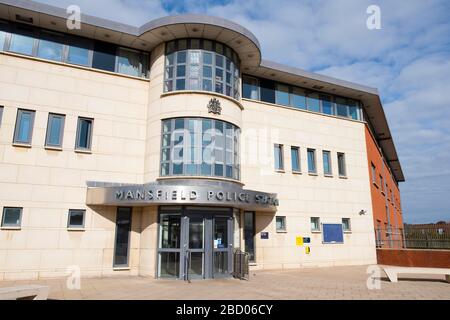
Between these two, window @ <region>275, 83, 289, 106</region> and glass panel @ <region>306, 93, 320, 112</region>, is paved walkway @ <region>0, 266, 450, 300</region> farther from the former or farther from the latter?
glass panel @ <region>306, 93, 320, 112</region>

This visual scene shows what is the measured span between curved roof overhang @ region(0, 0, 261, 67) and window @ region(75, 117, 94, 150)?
3.74 meters

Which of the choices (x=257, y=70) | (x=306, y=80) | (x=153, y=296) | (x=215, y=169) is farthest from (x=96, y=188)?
(x=306, y=80)

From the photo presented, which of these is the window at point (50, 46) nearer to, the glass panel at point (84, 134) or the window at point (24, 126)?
the window at point (24, 126)

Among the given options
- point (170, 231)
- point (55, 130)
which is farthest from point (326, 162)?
point (55, 130)

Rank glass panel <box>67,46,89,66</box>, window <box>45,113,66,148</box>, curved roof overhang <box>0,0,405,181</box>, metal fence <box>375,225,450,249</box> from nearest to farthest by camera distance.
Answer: curved roof overhang <box>0,0,405,181</box> → window <box>45,113,66,148</box> → glass panel <box>67,46,89,66</box> → metal fence <box>375,225,450,249</box>

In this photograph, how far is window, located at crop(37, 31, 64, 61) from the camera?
13.9m

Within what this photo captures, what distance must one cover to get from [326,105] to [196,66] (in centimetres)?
911

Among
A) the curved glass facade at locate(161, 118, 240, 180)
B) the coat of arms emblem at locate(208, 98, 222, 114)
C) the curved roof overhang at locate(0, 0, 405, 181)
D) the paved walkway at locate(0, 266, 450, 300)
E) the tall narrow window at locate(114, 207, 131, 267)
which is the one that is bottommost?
the paved walkway at locate(0, 266, 450, 300)

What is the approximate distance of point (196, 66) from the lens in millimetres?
14477

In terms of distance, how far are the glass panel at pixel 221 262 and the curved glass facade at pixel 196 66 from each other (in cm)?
663

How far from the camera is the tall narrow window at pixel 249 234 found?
16.0 meters

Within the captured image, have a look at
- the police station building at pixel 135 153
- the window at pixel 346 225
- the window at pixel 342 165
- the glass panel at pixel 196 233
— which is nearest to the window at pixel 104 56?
the police station building at pixel 135 153

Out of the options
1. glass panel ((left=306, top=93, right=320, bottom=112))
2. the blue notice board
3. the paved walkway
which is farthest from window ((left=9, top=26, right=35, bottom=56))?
the blue notice board
